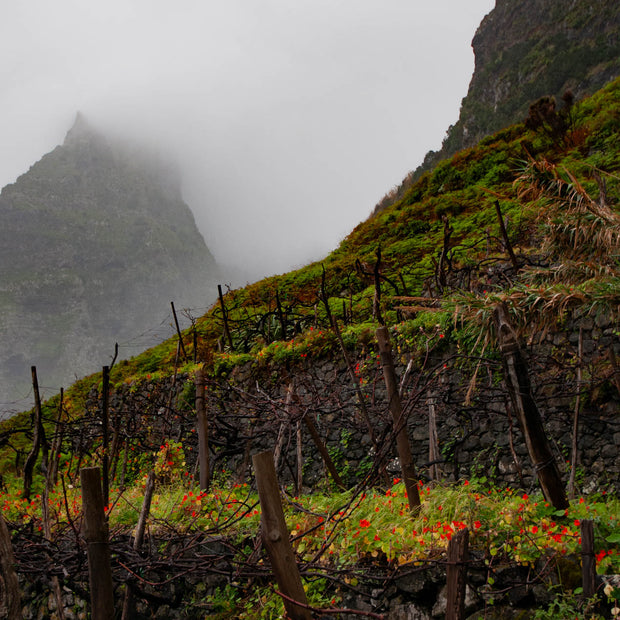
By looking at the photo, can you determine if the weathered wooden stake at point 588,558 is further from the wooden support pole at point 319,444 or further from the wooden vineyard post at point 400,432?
the wooden support pole at point 319,444

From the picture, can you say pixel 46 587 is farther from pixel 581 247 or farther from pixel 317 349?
pixel 581 247

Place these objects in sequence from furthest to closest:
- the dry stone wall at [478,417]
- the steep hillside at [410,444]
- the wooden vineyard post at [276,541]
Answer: the dry stone wall at [478,417] → the steep hillside at [410,444] → the wooden vineyard post at [276,541]

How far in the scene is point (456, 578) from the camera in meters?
2.14

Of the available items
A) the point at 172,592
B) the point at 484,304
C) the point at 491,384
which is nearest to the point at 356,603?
the point at 172,592

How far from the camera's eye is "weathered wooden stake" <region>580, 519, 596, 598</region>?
2.57m

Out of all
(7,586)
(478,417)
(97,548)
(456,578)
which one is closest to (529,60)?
(478,417)

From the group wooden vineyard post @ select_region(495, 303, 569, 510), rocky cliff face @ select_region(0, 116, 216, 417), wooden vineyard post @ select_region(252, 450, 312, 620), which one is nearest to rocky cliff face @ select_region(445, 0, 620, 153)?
wooden vineyard post @ select_region(495, 303, 569, 510)

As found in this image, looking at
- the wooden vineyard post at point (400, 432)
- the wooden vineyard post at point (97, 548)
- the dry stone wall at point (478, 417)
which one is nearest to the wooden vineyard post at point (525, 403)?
the wooden vineyard post at point (400, 432)

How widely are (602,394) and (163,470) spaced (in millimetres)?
7254

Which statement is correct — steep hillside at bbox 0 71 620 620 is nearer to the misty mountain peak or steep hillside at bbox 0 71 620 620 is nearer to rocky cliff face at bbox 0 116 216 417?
rocky cliff face at bbox 0 116 216 417

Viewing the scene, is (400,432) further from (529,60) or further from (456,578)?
(529,60)

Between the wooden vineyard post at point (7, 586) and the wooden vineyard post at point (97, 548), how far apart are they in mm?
313

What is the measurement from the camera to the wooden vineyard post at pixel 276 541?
196 centimetres

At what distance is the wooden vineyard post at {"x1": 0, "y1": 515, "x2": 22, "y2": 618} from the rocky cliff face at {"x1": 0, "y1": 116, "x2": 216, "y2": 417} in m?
78.1
